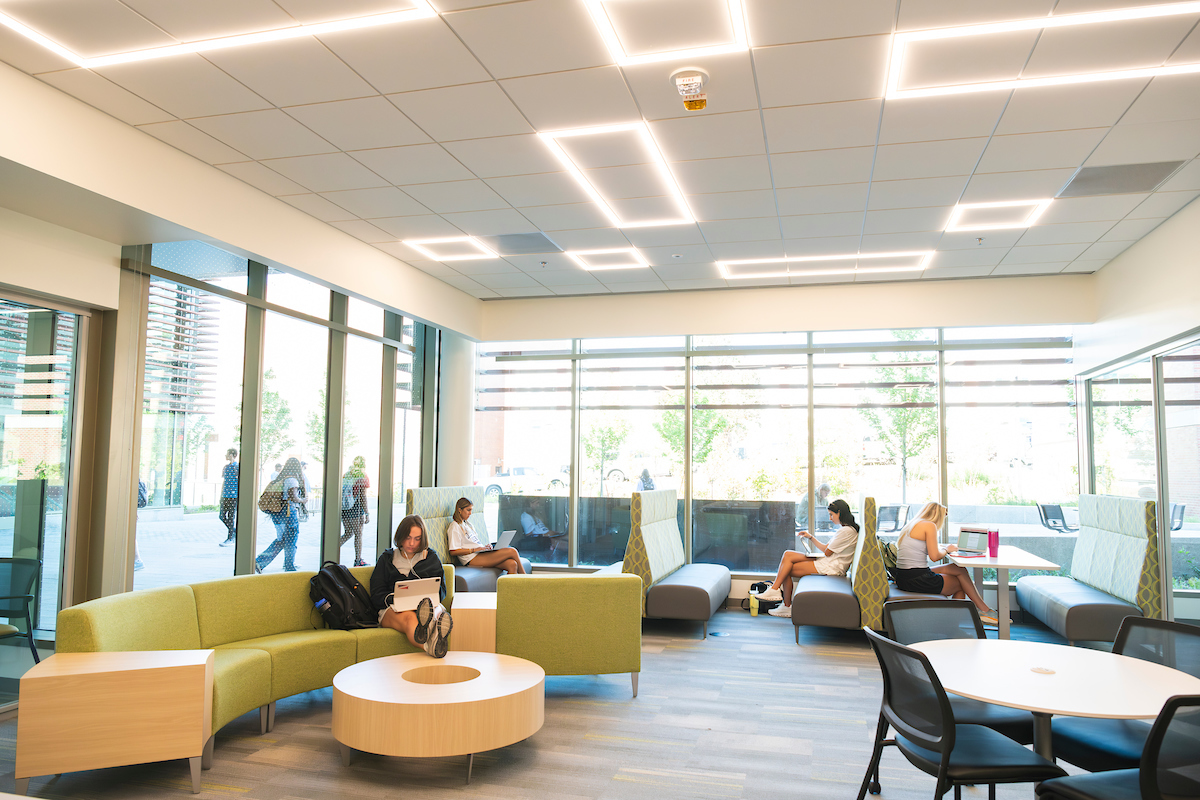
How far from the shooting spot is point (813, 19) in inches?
134

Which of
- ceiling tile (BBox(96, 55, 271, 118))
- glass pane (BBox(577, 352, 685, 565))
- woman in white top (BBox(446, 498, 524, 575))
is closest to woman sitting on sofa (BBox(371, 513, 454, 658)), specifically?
woman in white top (BBox(446, 498, 524, 575))

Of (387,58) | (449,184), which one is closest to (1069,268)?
(449,184)

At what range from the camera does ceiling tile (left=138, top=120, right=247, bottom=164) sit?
4.61 metres

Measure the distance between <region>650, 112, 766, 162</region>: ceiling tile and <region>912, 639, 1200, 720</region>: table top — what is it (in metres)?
3.06

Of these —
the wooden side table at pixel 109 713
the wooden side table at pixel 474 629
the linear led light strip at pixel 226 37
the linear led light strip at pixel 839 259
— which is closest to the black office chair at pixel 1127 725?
the wooden side table at pixel 474 629

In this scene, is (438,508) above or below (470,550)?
above

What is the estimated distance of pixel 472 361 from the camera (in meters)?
9.77

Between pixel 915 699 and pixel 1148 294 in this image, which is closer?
pixel 915 699

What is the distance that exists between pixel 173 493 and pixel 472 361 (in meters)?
4.58

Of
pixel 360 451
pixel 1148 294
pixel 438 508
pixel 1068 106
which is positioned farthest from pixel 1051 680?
pixel 360 451

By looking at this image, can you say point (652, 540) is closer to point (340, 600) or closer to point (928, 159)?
point (340, 600)

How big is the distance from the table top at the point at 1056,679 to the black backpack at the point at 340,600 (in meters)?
3.63

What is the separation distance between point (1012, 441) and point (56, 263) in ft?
29.5

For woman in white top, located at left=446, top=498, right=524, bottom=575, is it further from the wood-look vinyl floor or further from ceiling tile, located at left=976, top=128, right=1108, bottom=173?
ceiling tile, located at left=976, top=128, right=1108, bottom=173
